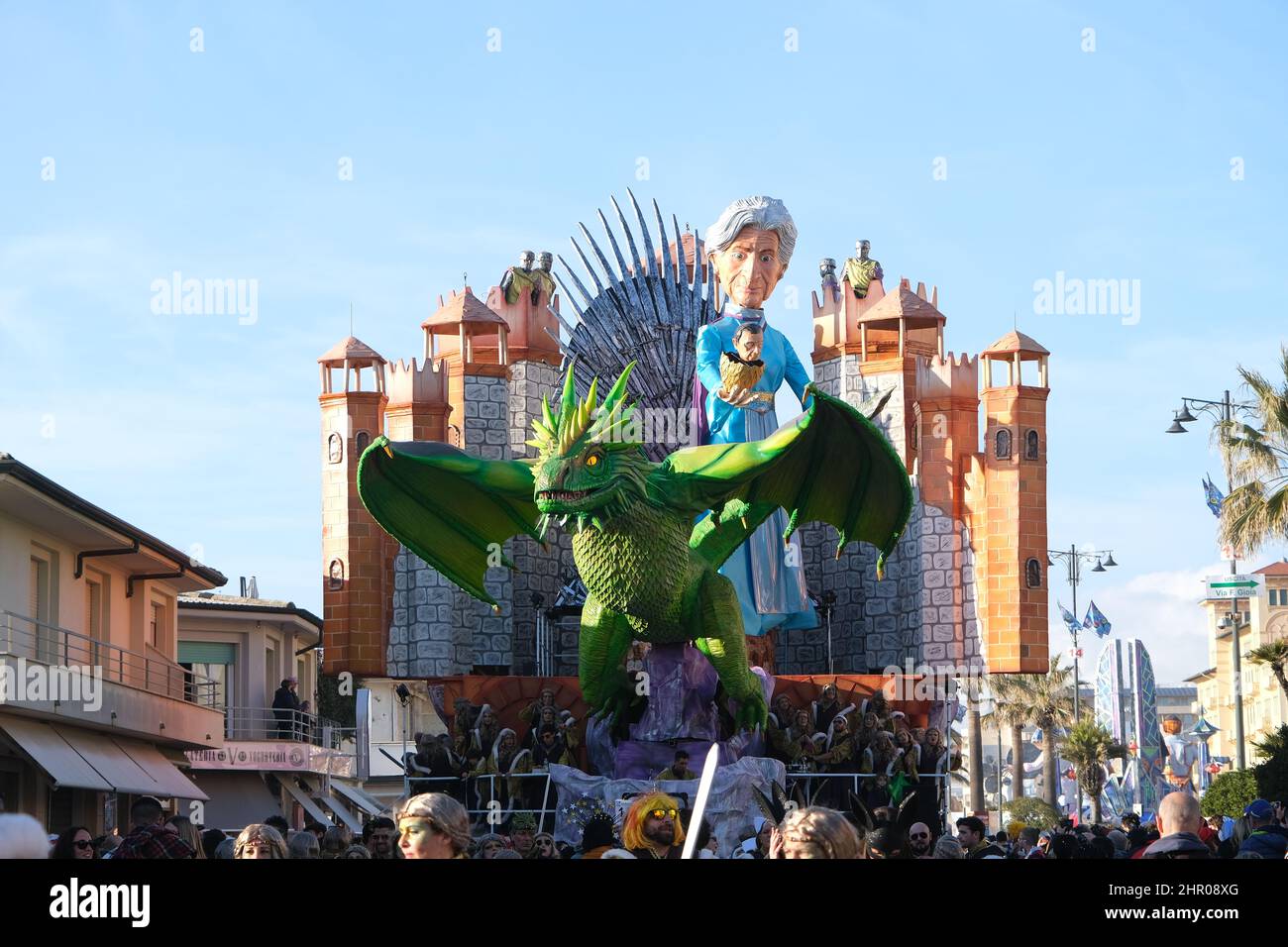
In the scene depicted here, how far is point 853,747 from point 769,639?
3657 mm

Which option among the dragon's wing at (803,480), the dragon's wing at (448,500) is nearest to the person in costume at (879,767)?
the dragon's wing at (803,480)

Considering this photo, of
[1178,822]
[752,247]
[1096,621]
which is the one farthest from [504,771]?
[1096,621]

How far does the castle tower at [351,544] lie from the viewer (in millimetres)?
25500

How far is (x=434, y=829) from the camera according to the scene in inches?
196

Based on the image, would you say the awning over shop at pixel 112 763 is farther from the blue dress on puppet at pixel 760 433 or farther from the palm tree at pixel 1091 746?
the palm tree at pixel 1091 746

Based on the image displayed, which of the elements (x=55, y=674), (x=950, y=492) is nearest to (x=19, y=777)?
(x=55, y=674)

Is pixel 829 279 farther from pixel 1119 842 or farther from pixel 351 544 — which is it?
pixel 1119 842

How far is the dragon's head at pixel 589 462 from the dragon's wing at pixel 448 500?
127cm

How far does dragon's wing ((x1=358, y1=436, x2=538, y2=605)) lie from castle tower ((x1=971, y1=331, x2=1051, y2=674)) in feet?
30.1

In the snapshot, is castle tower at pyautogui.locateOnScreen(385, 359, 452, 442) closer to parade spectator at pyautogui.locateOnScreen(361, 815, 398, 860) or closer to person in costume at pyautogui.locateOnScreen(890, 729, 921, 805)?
person in costume at pyautogui.locateOnScreen(890, 729, 921, 805)

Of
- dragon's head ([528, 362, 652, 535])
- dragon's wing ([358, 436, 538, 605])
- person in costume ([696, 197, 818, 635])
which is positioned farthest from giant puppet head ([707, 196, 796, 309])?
dragon's head ([528, 362, 652, 535])

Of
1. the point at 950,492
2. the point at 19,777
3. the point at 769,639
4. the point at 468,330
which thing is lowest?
the point at 19,777
